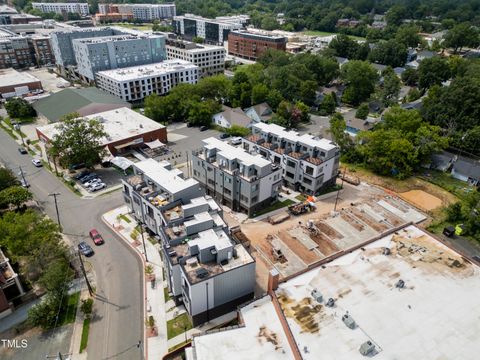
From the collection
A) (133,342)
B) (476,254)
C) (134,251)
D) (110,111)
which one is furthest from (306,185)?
(110,111)

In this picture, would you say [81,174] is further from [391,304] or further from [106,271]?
[391,304]

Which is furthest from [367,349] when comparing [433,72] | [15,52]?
[15,52]

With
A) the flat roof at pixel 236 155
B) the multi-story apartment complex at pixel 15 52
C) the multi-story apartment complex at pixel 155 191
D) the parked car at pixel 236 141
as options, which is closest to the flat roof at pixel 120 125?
the parked car at pixel 236 141

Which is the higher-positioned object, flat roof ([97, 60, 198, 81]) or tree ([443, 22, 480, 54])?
tree ([443, 22, 480, 54])

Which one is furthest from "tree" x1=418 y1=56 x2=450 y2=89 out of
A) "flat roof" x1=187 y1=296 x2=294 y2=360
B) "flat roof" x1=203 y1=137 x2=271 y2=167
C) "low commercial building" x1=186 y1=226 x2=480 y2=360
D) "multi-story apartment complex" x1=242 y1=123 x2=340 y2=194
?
"flat roof" x1=187 y1=296 x2=294 y2=360

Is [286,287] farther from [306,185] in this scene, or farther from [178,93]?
[178,93]

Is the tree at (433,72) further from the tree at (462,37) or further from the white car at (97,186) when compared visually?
the white car at (97,186)

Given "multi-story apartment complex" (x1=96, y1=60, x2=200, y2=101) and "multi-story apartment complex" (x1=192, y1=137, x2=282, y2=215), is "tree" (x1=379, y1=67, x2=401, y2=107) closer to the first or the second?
"multi-story apartment complex" (x1=96, y1=60, x2=200, y2=101)
